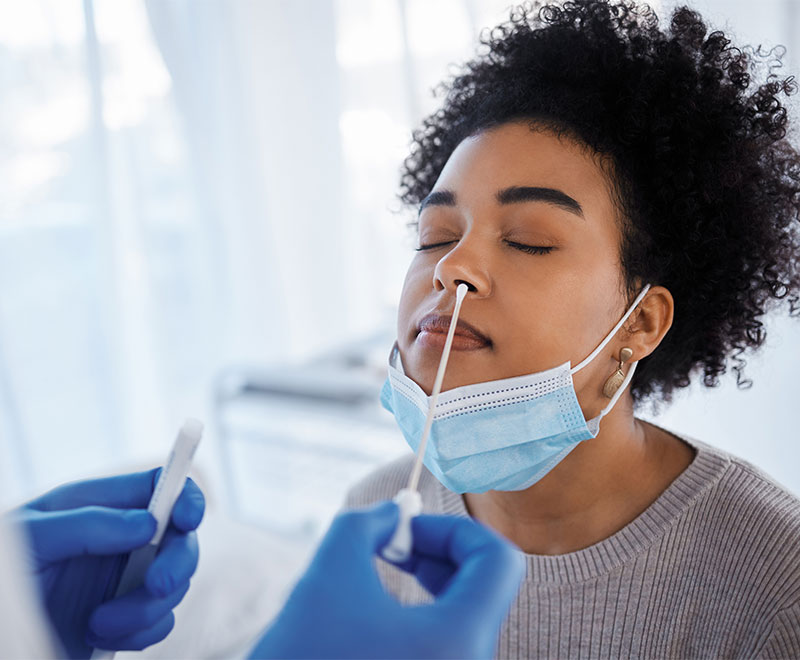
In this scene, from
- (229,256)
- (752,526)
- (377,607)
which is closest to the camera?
(377,607)

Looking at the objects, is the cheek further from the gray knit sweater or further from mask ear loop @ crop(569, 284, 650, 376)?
the gray knit sweater

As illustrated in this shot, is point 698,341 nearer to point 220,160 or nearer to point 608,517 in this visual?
point 608,517

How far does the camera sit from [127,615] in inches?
32.4

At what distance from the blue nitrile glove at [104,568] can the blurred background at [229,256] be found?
0.66 metres

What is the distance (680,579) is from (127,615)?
0.67 m

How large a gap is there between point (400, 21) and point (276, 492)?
159cm

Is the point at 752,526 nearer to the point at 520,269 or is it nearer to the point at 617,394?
the point at 617,394

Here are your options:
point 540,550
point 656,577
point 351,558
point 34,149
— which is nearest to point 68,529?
point 351,558

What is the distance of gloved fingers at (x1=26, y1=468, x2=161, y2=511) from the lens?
918mm

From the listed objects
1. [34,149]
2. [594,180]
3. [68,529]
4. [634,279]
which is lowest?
[68,529]

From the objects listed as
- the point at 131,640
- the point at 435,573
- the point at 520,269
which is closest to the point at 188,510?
the point at 131,640

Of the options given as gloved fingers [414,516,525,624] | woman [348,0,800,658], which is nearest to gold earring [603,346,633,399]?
woman [348,0,800,658]

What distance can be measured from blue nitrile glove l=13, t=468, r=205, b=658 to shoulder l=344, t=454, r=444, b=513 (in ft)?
Result: 1.27

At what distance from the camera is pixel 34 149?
1.98 metres
